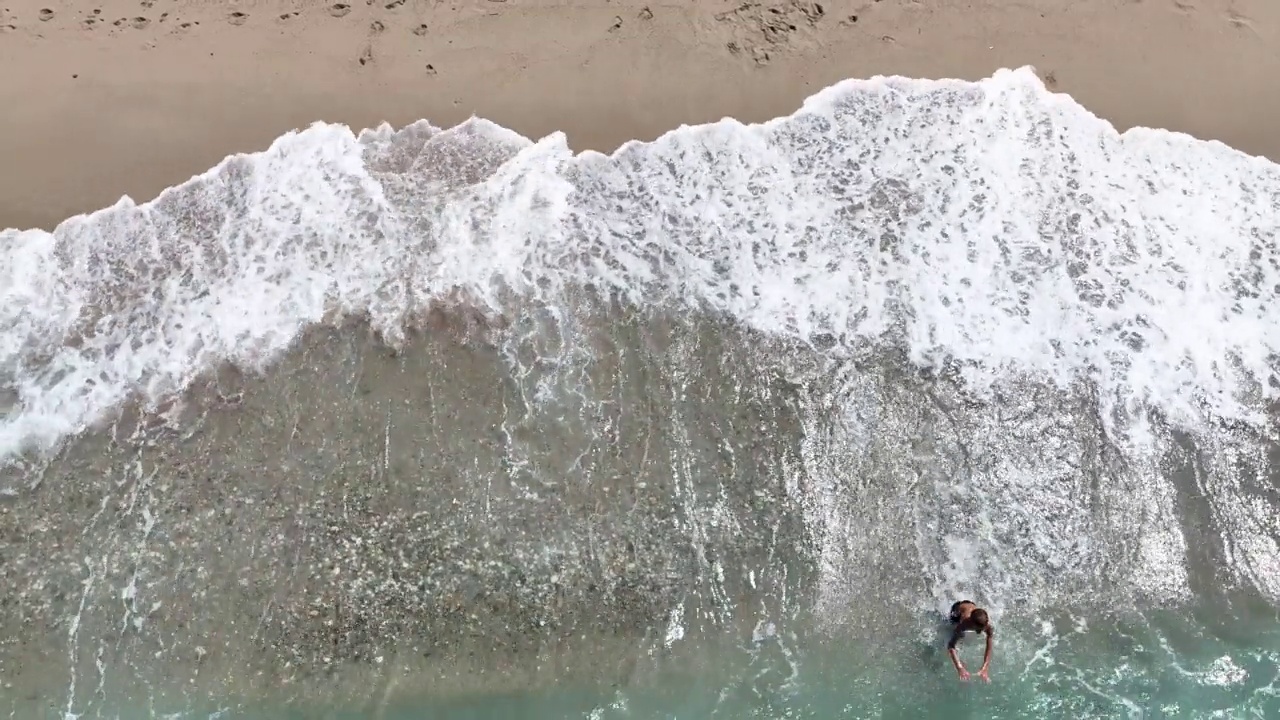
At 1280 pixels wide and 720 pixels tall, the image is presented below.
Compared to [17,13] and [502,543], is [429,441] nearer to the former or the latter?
[502,543]

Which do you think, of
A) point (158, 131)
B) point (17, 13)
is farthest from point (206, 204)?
point (17, 13)

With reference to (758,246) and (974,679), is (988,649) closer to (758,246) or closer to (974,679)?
(974,679)

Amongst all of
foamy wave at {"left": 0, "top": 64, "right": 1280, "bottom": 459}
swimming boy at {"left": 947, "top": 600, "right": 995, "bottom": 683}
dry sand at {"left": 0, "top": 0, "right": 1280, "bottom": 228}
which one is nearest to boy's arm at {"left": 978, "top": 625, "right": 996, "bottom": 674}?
swimming boy at {"left": 947, "top": 600, "right": 995, "bottom": 683}

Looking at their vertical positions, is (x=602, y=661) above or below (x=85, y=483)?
below

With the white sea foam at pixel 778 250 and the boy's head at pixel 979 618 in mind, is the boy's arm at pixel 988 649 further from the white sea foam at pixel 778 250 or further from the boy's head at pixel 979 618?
the white sea foam at pixel 778 250

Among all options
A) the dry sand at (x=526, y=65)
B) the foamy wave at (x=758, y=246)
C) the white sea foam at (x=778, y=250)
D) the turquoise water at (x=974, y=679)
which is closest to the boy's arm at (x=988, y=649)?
the turquoise water at (x=974, y=679)

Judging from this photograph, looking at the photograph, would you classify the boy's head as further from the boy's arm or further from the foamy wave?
the foamy wave

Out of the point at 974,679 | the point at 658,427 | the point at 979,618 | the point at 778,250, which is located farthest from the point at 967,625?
the point at 778,250
